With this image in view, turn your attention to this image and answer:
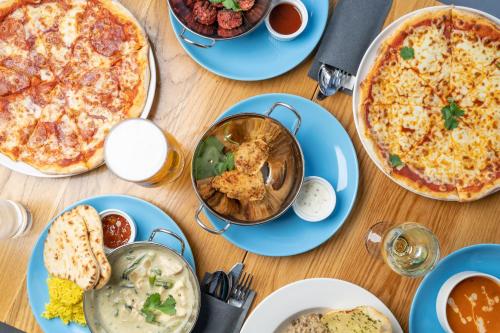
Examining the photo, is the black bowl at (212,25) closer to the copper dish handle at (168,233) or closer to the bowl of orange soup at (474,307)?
the copper dish handle at (168,233)

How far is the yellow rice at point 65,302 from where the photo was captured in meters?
2.22

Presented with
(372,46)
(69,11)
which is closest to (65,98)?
(69,11)

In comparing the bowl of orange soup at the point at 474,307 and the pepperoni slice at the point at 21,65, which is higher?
the pepperoni slice at the point at 21,65

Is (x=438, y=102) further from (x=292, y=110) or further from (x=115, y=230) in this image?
(x=115, y=230)

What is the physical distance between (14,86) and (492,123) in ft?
7.99

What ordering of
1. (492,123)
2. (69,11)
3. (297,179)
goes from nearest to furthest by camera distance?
(297,179) < (492,123) < (69,11)

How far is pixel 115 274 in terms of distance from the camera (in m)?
2.24

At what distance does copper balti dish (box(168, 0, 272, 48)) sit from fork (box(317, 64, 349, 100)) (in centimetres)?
38

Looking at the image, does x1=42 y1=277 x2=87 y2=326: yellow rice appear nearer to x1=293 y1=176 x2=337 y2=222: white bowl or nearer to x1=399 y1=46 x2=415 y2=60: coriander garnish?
x1=293 y1=176 x2=337 y2=222: white bowl

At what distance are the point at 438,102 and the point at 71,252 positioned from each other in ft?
6.18

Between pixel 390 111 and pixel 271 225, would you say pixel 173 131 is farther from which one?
pixel 390 111

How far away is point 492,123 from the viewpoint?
2375 millimetres

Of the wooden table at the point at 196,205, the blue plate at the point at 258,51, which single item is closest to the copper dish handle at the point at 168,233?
the wooden table at the point at 196,205

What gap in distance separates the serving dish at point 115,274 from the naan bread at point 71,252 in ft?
0.29
